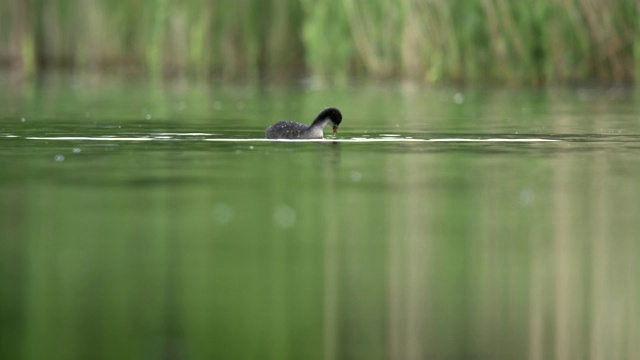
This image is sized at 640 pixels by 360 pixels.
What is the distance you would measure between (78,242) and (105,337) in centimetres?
211

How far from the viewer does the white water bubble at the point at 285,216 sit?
804 centimetres

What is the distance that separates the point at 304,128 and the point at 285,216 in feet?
19.4

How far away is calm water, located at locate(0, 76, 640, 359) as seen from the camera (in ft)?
17.5

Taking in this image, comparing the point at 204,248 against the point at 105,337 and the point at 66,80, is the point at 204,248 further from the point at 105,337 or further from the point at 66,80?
the point at 66,80

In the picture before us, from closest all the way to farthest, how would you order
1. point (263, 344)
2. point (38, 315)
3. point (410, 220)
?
1. point (263, 344)
2. point (38, 315)
3. point (410, 220)

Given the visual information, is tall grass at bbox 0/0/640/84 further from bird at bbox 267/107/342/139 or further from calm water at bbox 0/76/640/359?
bird at bbox 267/107/342/139

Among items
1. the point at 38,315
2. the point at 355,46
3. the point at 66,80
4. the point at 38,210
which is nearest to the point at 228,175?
the point at 38,210

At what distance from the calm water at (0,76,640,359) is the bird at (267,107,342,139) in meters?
0.16

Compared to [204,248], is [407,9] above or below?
above

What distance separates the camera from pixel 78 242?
7.33 meters

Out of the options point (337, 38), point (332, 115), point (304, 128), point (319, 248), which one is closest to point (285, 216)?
point (319, 248)

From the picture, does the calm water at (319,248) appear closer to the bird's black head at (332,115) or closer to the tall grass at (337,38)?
the bird's black head at (332,115)

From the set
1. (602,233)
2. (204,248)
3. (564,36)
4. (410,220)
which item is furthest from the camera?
(564,36)

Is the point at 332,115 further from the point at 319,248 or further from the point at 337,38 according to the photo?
the point at 337,38
